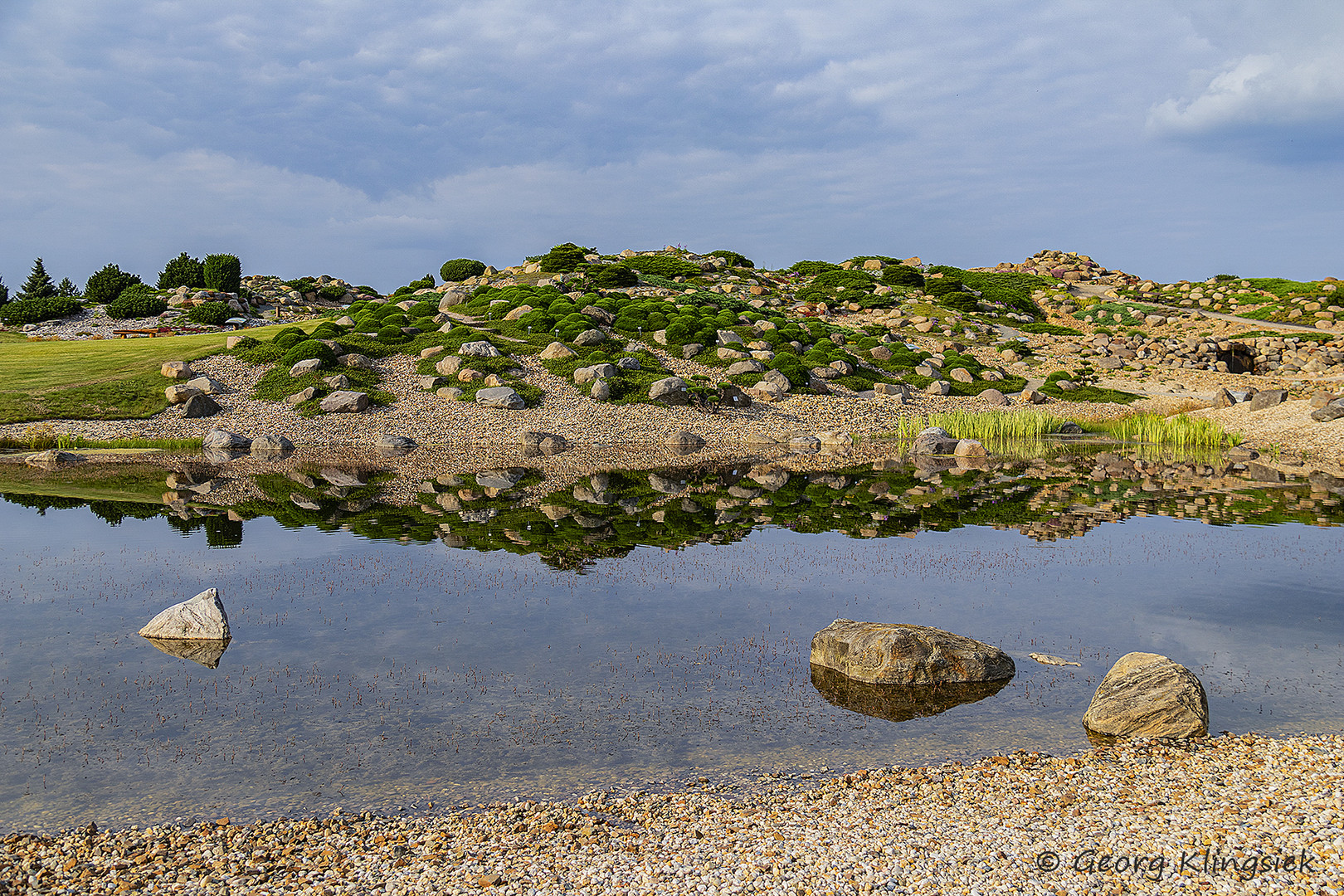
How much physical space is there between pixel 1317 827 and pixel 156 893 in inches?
360

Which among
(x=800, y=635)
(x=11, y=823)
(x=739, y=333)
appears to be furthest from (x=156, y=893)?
(x=739, y=333)

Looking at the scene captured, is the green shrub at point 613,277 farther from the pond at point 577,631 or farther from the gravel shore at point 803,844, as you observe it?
the gravel shore at point 803,844

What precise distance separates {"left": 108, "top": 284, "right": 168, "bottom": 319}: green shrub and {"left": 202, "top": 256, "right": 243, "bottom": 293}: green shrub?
935 centimetres

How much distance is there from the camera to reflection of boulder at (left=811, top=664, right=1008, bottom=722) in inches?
376

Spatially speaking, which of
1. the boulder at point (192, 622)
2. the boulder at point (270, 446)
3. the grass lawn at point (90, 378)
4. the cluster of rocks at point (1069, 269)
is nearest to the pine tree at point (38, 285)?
the grass lawn at point (90, 378)

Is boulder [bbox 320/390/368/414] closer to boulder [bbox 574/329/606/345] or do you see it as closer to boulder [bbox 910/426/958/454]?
boulder [bbox 574/329/606/345]

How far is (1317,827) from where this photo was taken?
22.6 ft

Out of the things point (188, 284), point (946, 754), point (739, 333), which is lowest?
point (946, 754)

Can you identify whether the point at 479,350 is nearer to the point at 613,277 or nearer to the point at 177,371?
the point at 177,371

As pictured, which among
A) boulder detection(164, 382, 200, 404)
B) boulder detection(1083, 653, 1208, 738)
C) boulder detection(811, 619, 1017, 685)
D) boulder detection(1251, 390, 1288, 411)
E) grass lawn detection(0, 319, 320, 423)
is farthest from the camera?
boulder detection(1251, 390, 1288, 411)

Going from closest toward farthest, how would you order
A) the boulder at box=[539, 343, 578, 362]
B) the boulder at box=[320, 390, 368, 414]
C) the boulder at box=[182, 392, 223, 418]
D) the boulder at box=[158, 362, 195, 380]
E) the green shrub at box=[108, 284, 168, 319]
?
1. the boulder at box=[182, 392, 223, 418]
2. the boulder at box=[320, 390, 368, 414]
3. the boulder at box=[158, 362, 195, 380]
4. the boulder at box=[539, 343, 578, 362]
5. the green shrub at box=[108, 284, 168, 319]

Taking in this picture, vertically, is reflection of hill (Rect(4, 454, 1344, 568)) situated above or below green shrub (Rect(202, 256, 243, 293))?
below

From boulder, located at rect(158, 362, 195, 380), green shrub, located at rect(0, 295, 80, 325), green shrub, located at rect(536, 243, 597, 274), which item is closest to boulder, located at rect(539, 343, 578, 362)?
boulder, located at rect(158, 362, 195, 380)

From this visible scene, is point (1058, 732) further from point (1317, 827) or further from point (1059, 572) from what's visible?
point (1059, 572)
